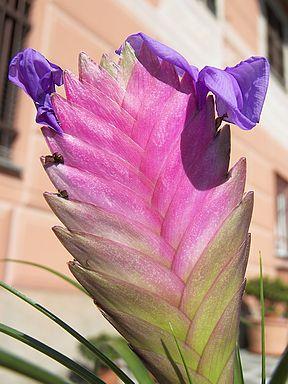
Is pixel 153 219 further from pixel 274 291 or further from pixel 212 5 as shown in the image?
pixel 212 5

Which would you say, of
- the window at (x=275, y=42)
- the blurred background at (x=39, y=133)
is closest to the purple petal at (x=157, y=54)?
the blurred background at (x=39, y=133)

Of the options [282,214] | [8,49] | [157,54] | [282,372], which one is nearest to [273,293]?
[282,214]

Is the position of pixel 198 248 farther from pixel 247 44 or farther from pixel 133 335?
pixel 247 44

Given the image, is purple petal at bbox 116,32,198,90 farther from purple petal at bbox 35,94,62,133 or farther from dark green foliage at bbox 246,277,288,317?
dark green foliage at bbox 246,277,288,317

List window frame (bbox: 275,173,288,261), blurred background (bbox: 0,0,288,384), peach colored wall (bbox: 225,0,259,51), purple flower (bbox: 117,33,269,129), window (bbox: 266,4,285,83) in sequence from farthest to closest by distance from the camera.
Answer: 1. window (bbox: 266,4,285,83)
2. window frame (bbox: 275,173,288,261)
3. peach colored wall (bbox: 225,0,259,51)
4. blurred background (bbox: 0,0,288,384)
5. purple flower (bbox: 117,33,269,129)

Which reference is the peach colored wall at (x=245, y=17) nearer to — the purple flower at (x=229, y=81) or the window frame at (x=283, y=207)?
the window frame at (x=283, y=207)

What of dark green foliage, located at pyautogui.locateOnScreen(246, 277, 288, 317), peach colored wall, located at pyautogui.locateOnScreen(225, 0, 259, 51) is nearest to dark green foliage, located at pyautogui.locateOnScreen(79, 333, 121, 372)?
dark green foliage, located at pyautogui.locateOnScreen(246, 277, 288, 317)
